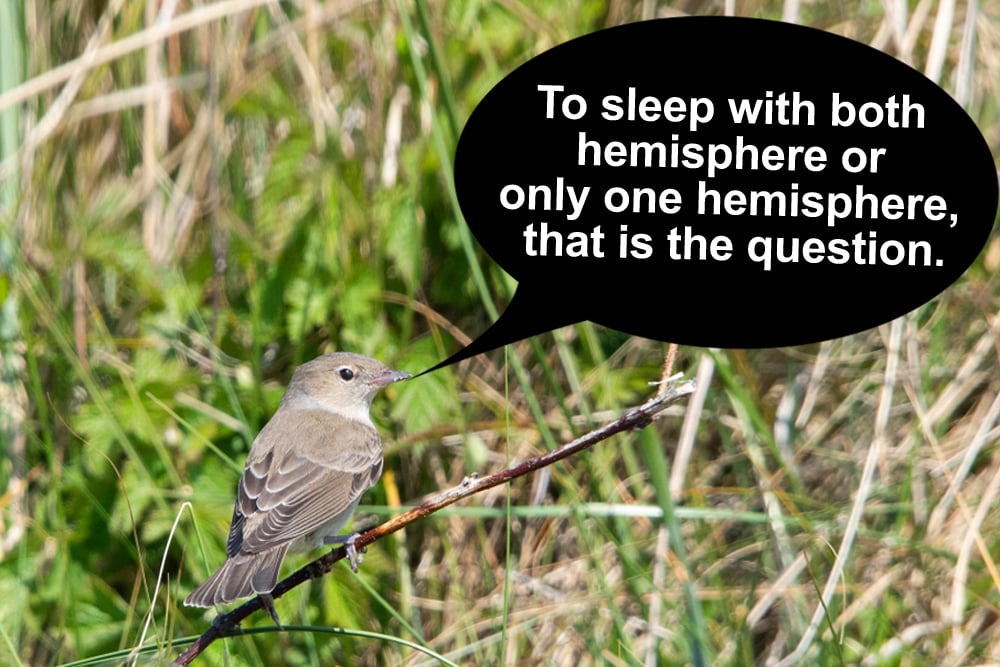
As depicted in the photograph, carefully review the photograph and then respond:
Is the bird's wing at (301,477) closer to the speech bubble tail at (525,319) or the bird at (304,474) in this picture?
the bird at (304,474)

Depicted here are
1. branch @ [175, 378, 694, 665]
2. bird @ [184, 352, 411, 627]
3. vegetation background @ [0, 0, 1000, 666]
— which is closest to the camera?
branch @ [175, 378, 694, 665]

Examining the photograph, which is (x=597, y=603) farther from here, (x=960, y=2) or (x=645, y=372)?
(x=960, y=2)

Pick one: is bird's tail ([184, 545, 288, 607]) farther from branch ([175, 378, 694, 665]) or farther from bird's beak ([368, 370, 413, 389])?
bird's beak ([368, 370, 413, 389])

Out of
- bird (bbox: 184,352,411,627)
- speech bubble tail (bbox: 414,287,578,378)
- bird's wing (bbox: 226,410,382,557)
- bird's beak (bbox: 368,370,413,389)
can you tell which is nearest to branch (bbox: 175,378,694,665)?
bird (bbox: 184,352,411,627)

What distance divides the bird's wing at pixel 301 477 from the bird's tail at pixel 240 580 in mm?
21

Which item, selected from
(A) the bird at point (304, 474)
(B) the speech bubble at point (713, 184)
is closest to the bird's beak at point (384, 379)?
(A) the bird at point (304, 474)

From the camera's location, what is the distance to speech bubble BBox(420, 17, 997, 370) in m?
2.62

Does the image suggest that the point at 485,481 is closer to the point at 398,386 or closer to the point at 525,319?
the point at 525,319

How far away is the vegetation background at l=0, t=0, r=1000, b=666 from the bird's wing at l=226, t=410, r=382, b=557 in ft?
1.73

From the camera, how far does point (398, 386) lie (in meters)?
3.45

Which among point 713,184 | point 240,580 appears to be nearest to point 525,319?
point 713,184

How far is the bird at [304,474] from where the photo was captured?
90.0 inches

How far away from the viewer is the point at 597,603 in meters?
3.40

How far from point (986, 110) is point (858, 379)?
106cm
